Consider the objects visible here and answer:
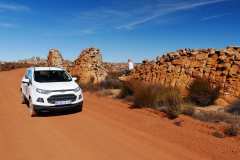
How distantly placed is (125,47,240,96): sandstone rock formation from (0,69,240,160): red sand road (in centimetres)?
583

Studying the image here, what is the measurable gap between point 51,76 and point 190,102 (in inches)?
272

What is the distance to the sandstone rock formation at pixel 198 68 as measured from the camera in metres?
15.9

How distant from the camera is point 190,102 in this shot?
14.9m

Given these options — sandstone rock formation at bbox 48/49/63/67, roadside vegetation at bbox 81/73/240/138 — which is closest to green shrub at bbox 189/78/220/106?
roadside vegetation at bbox 81/73/240/138

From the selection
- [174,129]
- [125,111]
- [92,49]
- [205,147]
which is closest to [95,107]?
[125,111]

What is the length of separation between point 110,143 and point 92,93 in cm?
1234

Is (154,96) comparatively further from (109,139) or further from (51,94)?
(109,139)

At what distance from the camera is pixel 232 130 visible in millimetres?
8859

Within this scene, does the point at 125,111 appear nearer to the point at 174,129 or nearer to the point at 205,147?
the point at 174,129

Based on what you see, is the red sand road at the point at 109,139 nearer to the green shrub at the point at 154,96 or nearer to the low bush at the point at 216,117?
the low bush at the point at 216,117

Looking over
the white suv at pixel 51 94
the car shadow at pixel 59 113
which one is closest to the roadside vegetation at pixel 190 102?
the car shadow at pixel 59 113

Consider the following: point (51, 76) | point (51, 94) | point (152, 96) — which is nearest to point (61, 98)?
point (51, 94)

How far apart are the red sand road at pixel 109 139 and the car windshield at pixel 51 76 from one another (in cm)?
177

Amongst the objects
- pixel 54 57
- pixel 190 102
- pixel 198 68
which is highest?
pixel 54 57
